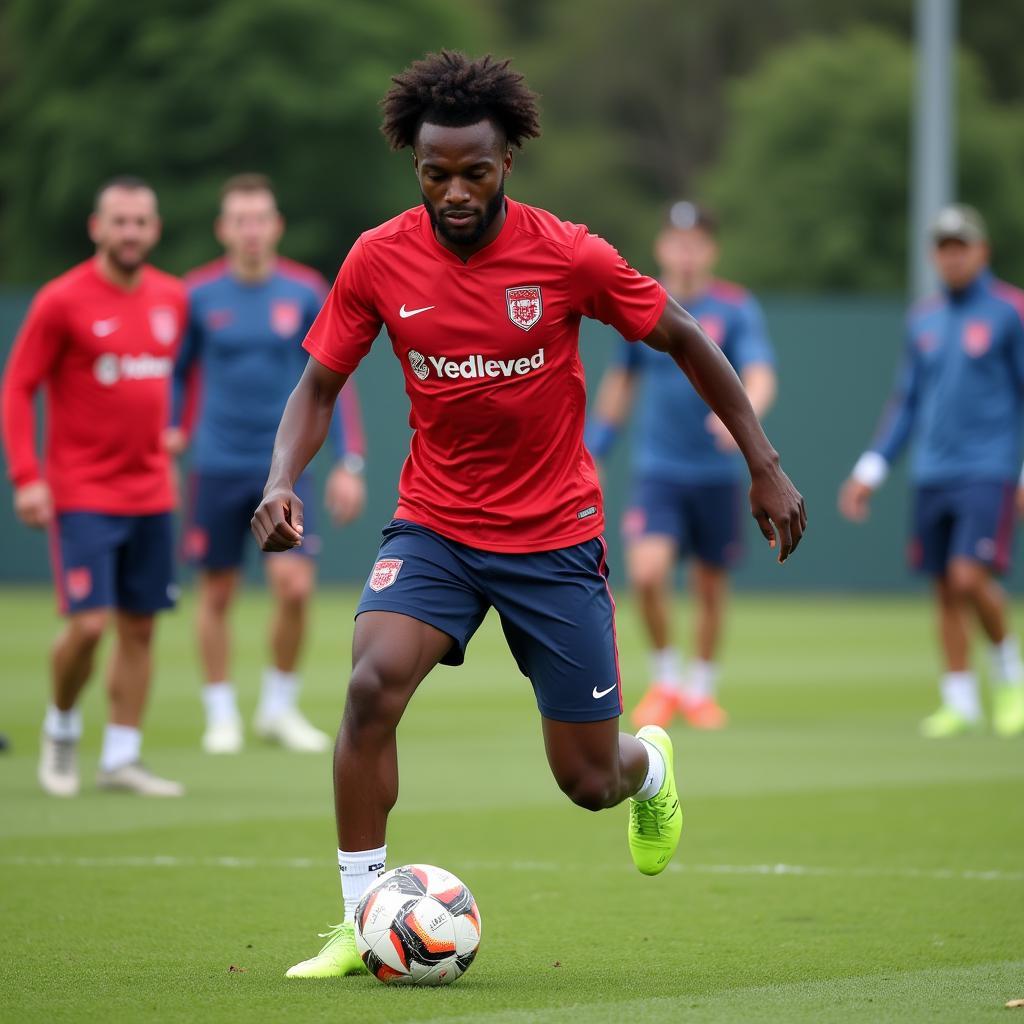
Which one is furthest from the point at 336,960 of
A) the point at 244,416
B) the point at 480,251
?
the point at 244,416

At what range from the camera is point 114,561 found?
9.56m

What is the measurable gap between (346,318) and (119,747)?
13.6 ft

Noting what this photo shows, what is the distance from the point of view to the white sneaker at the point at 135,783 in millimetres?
9523

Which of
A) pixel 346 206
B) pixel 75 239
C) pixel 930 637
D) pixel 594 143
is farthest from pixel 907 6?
pixel 930 637

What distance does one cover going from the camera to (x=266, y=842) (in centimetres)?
826

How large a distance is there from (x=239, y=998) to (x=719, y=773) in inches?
202

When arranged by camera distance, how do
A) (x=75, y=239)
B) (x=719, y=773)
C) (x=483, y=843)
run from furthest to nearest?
(x=75, y=239) → (x=719, y=773) → (x=483, y=843)

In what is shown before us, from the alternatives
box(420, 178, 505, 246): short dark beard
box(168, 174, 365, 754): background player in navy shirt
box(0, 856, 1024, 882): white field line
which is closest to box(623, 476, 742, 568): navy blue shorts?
box(168, 174, 365, 754): background player in navy shirt

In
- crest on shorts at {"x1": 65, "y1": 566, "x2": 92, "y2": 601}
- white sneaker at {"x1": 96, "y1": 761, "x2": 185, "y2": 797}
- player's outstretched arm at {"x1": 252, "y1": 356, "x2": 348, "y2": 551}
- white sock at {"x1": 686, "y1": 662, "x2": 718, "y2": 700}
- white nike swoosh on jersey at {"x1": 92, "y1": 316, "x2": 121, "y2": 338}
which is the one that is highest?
white nike swoosh on jersey at {"x1": 92, "y1": 316, "x2": 121, "y2": 338}

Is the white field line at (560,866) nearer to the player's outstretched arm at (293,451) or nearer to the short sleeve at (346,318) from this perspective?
the player's outstretched arm at (293,451)

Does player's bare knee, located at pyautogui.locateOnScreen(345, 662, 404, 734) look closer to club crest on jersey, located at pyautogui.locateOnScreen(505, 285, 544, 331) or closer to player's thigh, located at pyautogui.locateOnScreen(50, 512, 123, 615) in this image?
club crest on jersey, located at pyautogui.locateOnScreen(505, 285, 544, 331)

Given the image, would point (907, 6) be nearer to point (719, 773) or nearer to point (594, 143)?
point (594, 143)

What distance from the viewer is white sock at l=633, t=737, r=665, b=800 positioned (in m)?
6.61

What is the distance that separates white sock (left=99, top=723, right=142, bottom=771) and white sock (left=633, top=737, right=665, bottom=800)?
3629 millimetres
